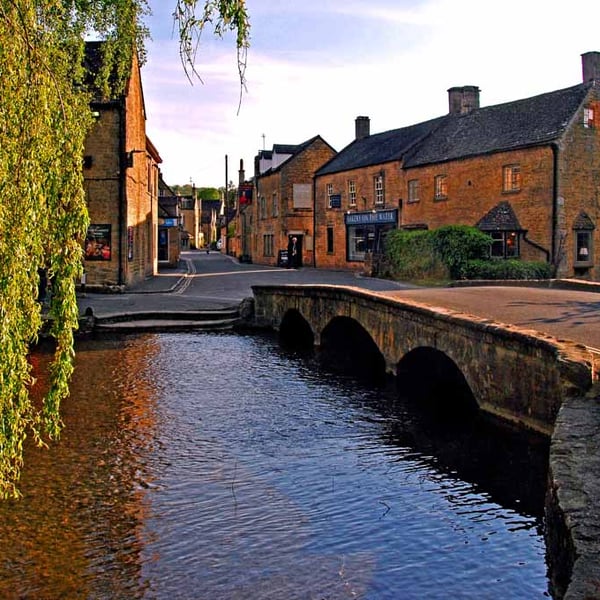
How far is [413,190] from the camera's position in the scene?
40.2 m

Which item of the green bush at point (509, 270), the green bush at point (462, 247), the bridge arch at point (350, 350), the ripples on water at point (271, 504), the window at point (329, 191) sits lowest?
the ripples on water at point (271, 504)

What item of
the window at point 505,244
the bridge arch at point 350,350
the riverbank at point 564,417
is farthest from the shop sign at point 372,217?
the bridge arch at point 350,350

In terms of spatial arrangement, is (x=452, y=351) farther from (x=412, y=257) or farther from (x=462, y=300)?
(x=412, y=257)

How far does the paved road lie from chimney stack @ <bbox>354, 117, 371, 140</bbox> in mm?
17950

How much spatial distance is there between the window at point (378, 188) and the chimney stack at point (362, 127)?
9.16m

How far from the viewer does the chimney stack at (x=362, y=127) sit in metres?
52.2

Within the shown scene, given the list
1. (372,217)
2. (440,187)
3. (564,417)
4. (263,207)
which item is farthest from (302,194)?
(564,417)

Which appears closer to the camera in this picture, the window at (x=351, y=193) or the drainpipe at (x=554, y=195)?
the drainpipe at (x=554, y=195)

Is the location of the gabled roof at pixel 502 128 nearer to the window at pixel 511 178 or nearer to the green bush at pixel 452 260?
the window at pixel 511 178

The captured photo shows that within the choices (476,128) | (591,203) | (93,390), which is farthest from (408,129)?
(93,390)

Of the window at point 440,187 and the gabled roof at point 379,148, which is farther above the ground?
the gabled roof at point 379,148

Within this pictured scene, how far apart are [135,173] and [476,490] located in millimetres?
26736

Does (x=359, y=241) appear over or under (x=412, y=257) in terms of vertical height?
over

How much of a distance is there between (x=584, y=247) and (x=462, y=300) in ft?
60.8
